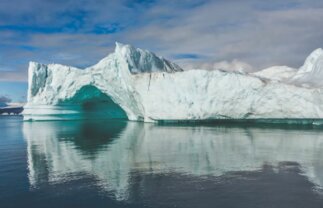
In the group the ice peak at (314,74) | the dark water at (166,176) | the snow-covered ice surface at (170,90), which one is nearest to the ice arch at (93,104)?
the snow-covered ice surface at (170,90)

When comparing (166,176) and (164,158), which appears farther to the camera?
(164,158)

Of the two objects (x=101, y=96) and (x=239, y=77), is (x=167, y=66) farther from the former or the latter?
(x=239, y=77)

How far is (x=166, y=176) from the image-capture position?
1154 centimetres

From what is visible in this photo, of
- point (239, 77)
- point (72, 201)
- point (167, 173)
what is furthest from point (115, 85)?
point (72, 201)

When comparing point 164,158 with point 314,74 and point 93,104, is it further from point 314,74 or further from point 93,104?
point 93,104

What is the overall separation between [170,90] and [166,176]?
2160 centimetres

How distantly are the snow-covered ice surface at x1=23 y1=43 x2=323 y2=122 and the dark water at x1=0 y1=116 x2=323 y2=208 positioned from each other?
31.8ft

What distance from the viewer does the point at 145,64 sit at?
37062mm

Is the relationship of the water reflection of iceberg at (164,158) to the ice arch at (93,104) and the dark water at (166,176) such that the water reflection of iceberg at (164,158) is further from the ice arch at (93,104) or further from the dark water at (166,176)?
the ice arch at (93,104)

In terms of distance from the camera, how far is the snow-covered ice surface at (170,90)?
1102 inches

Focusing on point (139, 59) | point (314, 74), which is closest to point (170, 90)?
point (139, 59)

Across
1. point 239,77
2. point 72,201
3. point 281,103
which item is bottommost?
point 72,201

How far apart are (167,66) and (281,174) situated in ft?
95.4

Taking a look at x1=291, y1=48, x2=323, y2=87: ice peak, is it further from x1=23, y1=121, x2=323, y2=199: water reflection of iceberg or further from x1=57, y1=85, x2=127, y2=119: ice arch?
x1=57, y1=85, x2=127, y2=119: ice arch
